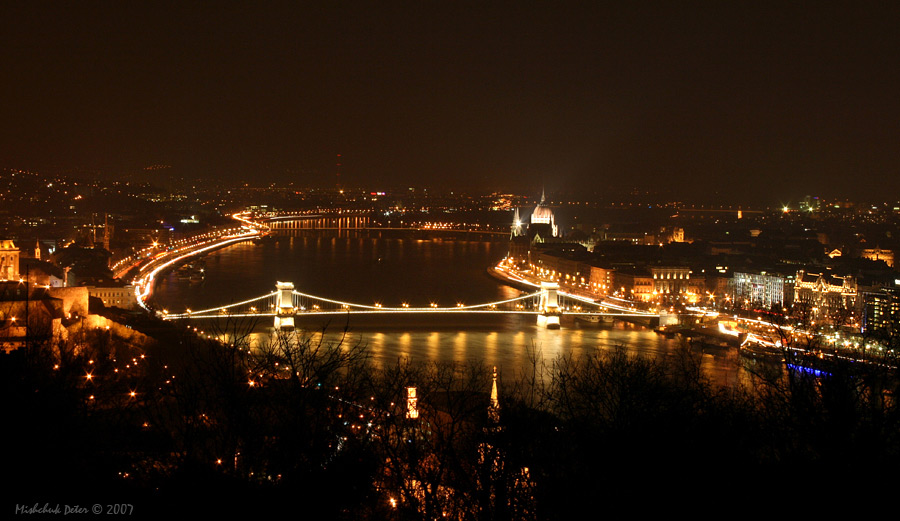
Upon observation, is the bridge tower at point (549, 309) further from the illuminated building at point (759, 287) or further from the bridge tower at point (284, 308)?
the illuminated building at point (759, 287)

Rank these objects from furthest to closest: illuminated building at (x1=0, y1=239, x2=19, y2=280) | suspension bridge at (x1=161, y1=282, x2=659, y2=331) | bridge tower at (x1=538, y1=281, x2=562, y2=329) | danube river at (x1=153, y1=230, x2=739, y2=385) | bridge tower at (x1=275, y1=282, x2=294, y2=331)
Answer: bridge tower at (x1=538, y1=281, x2=562, y2=329) < suspension bridge at (x1=161, y1=282, x2=659, y2=331) < bridge tower at (x1=275, y1=282, x2=294, y2=331) < illuminated building at (x1=0, y1=239, x2=19, y2=280) < danube river at (x1=153, y1=230, x2=739, y2=385)

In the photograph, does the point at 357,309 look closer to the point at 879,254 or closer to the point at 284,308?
the point at 284,308

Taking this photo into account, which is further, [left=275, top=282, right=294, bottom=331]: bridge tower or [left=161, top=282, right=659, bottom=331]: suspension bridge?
[left=161, top=282, right=659, bottom=331]: suspension bridge

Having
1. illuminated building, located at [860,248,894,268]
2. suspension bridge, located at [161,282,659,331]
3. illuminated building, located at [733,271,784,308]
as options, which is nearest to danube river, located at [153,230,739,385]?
suspension bridge, located at [161,282,659,331]

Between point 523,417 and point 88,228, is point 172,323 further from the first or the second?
point 88,228

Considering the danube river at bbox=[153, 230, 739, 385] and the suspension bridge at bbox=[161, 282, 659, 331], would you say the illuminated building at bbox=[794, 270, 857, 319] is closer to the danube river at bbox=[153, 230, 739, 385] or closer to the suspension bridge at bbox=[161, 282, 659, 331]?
the suspension bridge at bbox=[161, 282, 659, 331]

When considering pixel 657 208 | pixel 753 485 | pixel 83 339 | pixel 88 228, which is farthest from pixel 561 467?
pixel 657 208

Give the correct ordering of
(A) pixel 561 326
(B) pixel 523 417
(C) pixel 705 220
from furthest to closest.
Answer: (C) pixel 705 220, (A) pixel 561 326, (B) pixel 523 417
